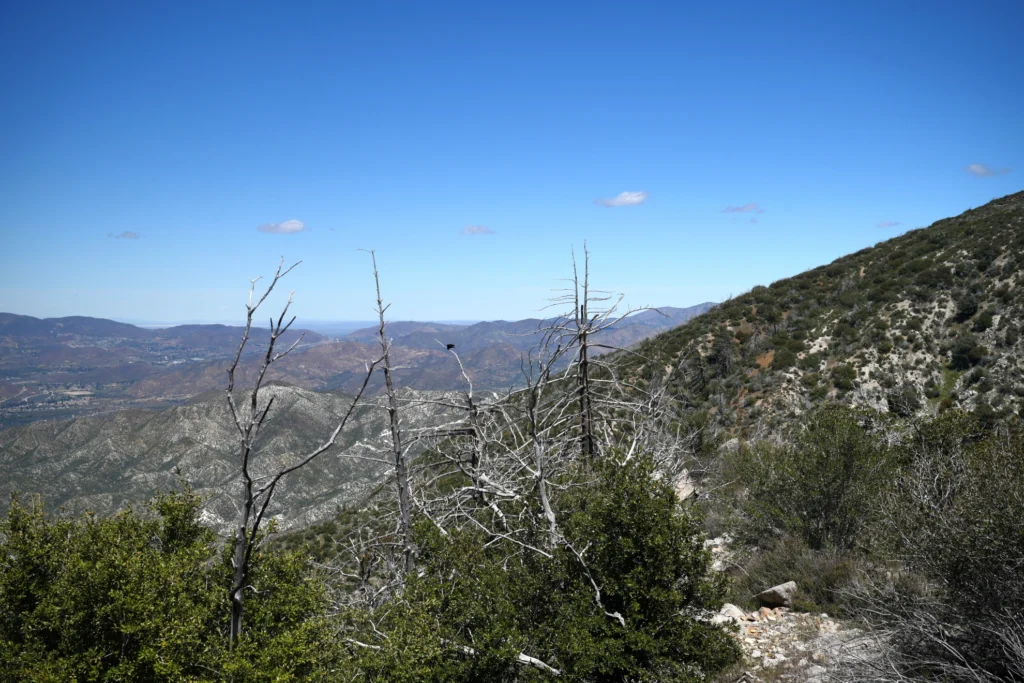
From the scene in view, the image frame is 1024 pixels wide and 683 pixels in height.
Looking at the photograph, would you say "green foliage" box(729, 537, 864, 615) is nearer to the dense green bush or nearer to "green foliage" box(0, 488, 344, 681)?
the dense green bush

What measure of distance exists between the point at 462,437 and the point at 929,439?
1016 centimetres

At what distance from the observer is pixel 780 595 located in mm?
9031

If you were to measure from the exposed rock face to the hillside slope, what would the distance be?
9185 millimetres

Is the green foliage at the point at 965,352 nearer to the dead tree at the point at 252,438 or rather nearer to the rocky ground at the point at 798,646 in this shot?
the rocky ground at the point at 798,646

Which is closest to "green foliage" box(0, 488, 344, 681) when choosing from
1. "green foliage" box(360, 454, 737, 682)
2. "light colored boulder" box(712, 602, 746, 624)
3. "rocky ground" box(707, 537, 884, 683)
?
"green foliage" box(360, 454, 737, 682)

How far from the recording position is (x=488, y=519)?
8750 millimetres

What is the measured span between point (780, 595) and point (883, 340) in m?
21.4

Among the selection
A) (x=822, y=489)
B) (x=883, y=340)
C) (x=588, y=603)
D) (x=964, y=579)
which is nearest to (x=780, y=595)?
(x=822, y=489)

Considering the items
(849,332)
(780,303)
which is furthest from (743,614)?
(780,303)

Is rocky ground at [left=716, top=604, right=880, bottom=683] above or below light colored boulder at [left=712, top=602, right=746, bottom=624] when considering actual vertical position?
above

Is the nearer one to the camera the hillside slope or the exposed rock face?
the exposed rock face

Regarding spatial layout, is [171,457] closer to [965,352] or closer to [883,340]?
[883,340]

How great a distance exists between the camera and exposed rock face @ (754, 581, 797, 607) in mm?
9000

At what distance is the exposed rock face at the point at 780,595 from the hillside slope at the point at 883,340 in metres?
9.18
